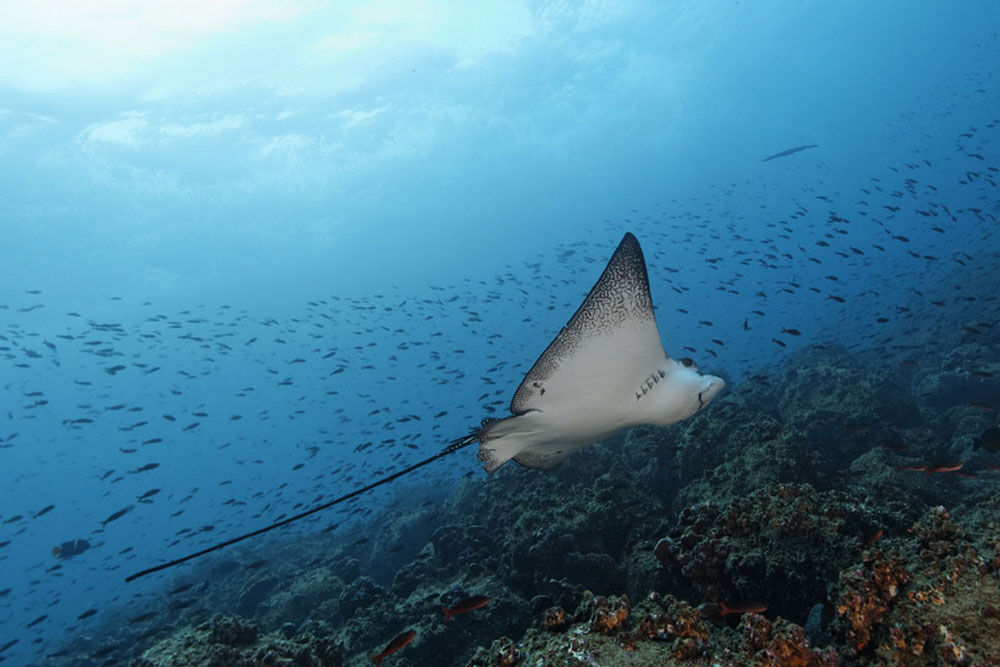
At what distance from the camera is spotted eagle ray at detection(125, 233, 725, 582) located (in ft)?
11.1

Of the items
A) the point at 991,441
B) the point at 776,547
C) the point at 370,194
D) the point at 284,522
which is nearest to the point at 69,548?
the point at 284,522

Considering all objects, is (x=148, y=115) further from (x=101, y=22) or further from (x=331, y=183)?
(x=331, y=183)

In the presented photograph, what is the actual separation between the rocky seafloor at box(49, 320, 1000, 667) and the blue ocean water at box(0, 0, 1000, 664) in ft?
10.1

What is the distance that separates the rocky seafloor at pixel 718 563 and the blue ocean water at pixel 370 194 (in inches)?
121

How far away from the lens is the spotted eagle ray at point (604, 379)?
338cm

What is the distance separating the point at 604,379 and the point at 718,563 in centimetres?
162

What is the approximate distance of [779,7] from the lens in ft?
170

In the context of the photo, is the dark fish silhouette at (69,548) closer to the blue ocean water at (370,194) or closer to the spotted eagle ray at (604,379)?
the blue ocean water at (370,194)

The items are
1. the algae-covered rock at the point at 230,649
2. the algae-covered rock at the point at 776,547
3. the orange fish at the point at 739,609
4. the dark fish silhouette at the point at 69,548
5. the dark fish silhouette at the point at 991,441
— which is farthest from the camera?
the dark fish silhouette at the point at 69,548

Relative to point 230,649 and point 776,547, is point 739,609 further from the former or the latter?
point 230,649

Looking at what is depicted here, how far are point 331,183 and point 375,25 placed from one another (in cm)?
2357

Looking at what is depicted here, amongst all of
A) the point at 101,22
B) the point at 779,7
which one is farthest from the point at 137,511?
the point at 779,7

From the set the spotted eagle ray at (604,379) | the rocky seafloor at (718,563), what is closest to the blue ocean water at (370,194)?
the rocky seafloor at (718,563)

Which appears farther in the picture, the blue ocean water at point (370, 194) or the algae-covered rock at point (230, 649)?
the blue ocean water at point (370, 194)
